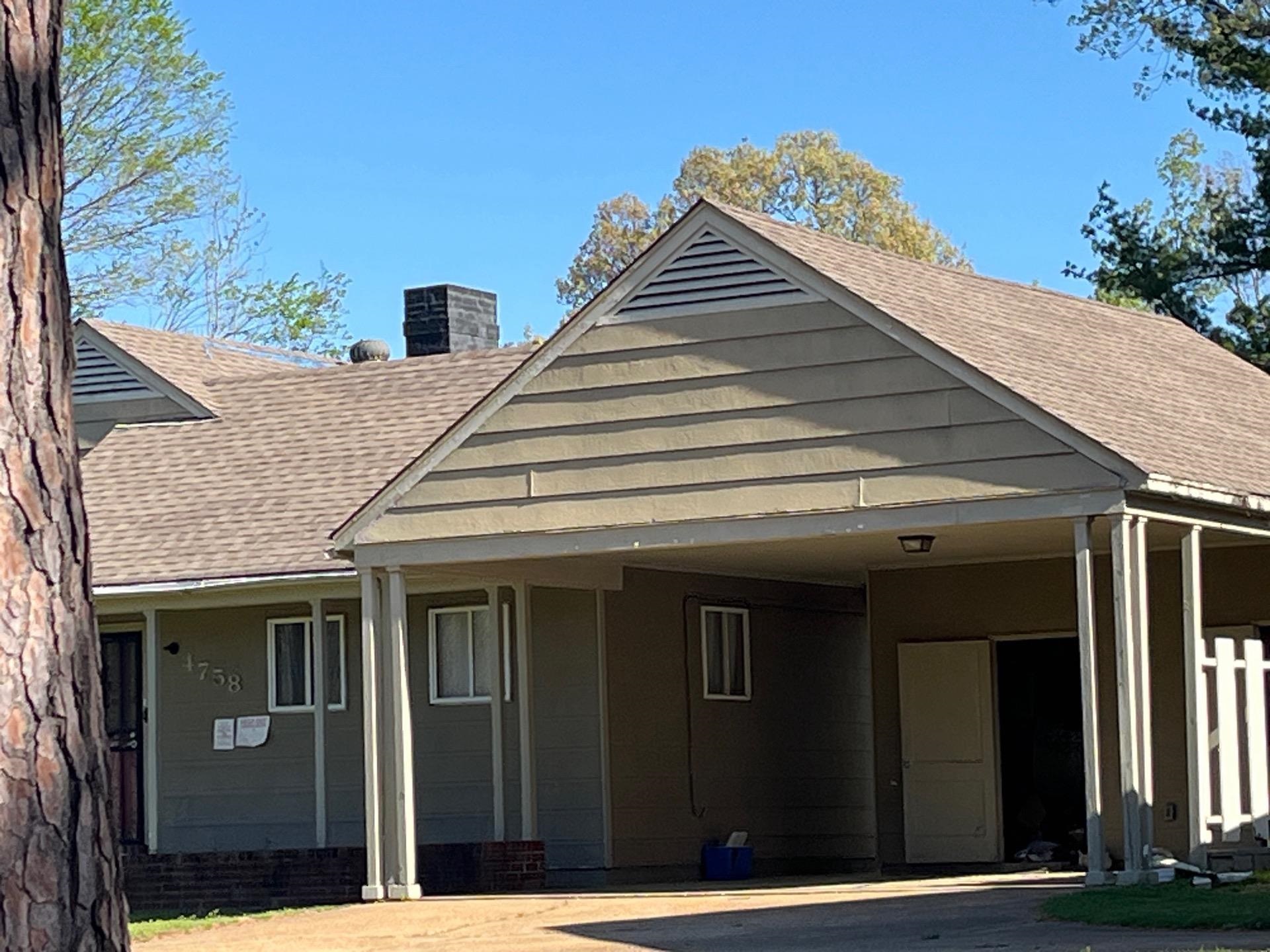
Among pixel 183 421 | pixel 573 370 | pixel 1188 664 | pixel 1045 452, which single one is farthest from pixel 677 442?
pixel 183 421

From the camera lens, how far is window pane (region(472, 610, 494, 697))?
20.8 m

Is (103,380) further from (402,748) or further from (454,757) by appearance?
(402,748)

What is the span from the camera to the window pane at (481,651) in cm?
2080

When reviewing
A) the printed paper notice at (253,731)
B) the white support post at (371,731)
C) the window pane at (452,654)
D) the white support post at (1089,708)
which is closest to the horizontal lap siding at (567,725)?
the window pane at (452,654)

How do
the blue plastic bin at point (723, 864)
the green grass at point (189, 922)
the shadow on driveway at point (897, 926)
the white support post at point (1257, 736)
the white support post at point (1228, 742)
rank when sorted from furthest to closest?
the blue plastic bin at point (723, 864)
the white support post at point (1257, 736)
the white support post at point (1228, 742)
the green grass at point (189, 922)
the shadow on driveway at point (897, 926)

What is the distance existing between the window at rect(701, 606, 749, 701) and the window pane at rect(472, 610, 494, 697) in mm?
2207

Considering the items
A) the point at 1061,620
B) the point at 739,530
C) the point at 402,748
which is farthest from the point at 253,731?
the point at 1061,620

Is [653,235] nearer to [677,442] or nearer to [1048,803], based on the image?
[1048,803]

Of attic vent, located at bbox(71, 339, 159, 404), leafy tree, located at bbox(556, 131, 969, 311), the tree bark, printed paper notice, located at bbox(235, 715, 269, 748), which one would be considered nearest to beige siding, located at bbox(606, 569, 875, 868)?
printed paper notice, located at bbox(235, 715, 269, 748)

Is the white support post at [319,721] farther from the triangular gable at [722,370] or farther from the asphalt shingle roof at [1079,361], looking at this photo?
the asphalt shingle roof at [1079,361]

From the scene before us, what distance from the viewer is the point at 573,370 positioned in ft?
57.6

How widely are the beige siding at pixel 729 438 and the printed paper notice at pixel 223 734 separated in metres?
4.40

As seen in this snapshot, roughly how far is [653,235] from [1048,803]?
40660 millimetres

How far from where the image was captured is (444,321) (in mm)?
27156
